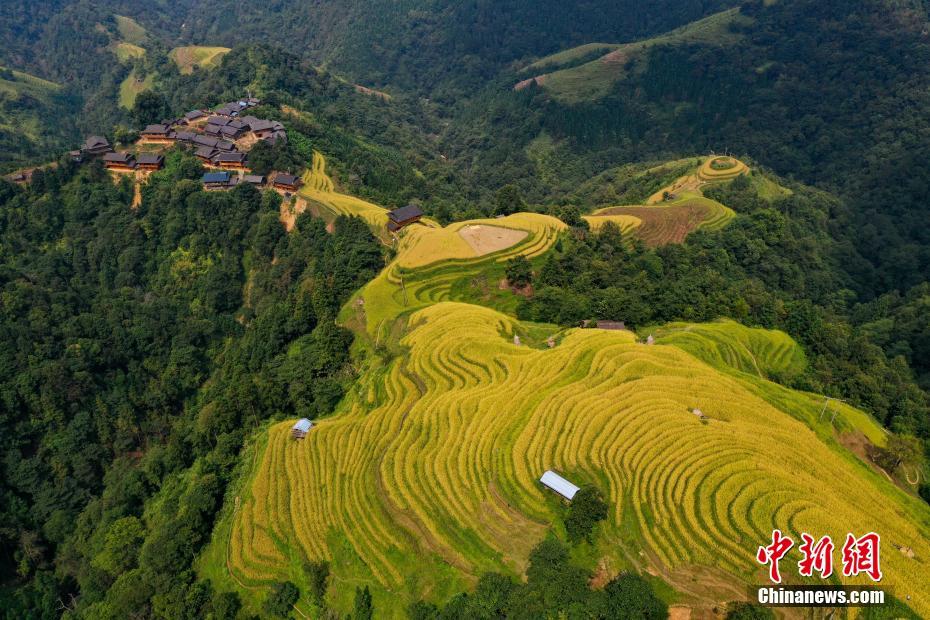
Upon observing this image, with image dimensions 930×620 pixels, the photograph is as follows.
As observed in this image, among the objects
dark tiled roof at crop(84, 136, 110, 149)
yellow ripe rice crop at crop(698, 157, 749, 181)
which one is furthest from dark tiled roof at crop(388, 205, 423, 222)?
yellow ripe rice crop at crop(698, 157, 749, 181)

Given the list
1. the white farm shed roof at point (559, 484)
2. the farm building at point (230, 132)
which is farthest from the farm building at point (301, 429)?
the farm building at point (230, 132)

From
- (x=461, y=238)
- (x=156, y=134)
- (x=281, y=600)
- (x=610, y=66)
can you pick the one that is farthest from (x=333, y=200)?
(x=610, y=66)

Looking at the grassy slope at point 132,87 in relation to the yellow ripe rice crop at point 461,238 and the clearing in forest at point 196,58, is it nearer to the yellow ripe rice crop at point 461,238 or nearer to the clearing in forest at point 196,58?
the clearing in forest at point 196,58

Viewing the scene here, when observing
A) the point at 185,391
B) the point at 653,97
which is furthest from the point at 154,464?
the point at 653,97

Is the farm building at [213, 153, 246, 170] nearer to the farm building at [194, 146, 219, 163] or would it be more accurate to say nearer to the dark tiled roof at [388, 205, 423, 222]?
the farm building at [194, 146, 219, 163]

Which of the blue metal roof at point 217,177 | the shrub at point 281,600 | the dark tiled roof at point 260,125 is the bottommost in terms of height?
the shrub at point 281,600

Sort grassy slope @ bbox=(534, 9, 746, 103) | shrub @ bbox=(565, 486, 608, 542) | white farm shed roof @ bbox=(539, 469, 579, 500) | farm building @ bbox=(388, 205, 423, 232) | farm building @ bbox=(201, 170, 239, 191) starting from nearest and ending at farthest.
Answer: shrub @ bbox=(565, 486, 608, 542) → white farm shed roof @ bbox=(539, 469, 579, 500) → farm building @ bbox=(388, 205, 423, 232) → farm building @ bbox=(201, 170, 239, 191) → grassy slope @ bbox=(534, 9, 746, 103)

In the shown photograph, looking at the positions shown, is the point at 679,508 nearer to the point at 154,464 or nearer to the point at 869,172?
the point at 154,464
